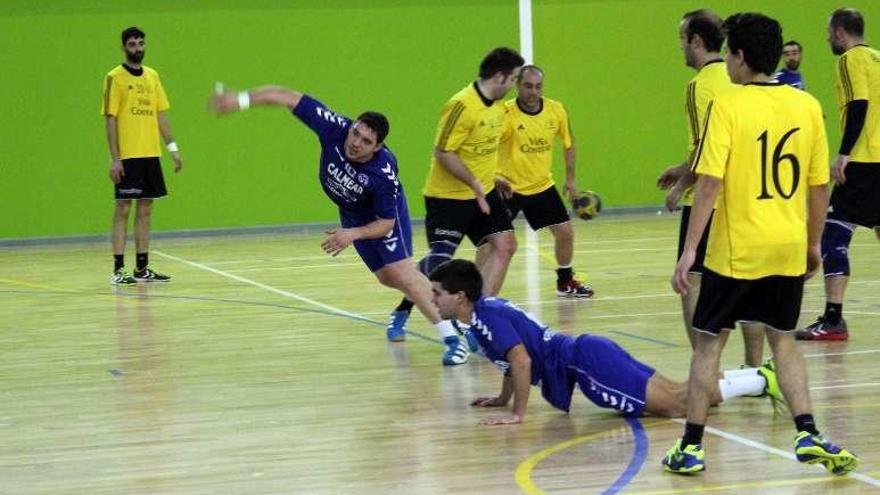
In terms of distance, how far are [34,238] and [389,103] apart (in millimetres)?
4873

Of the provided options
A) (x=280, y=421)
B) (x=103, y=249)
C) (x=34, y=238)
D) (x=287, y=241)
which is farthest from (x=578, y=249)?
(x=280, y=421)

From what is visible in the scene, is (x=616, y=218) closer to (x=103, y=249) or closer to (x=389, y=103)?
(x=389, y=103)

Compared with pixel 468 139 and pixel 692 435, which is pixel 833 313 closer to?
pixel 468 139

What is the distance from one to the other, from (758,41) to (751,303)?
1.01m

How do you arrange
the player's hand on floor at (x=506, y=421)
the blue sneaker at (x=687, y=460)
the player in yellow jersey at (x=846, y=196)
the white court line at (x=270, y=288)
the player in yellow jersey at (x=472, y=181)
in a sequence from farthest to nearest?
the white court line at (x=270, y=288) → the player in yellow jersey at (x=472, y=181) → the player in yellow jersey at (x=846, y=196) → the player's hand on floor at (x=506, y=421) → the blue sneaker at (x=687, y=460)

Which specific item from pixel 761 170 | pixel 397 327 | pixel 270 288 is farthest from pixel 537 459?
pixel 270 288

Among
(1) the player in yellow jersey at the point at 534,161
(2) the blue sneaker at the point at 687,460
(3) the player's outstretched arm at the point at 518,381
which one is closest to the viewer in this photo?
(2) the blue sneaker at the point at 687,460

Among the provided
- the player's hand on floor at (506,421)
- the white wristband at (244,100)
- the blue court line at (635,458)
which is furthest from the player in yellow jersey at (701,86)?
the white wristband at (244,100)

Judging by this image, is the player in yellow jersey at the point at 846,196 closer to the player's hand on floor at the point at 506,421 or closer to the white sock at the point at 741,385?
the white sock at the point at 741,385

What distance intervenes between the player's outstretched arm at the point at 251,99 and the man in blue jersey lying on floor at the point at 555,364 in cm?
205

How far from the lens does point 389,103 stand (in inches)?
743

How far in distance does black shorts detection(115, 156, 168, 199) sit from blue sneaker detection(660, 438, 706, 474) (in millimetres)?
8683

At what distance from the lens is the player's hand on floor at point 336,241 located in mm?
7883

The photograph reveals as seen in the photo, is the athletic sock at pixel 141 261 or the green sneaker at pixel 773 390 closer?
the green sneaker at pixel 773 390
